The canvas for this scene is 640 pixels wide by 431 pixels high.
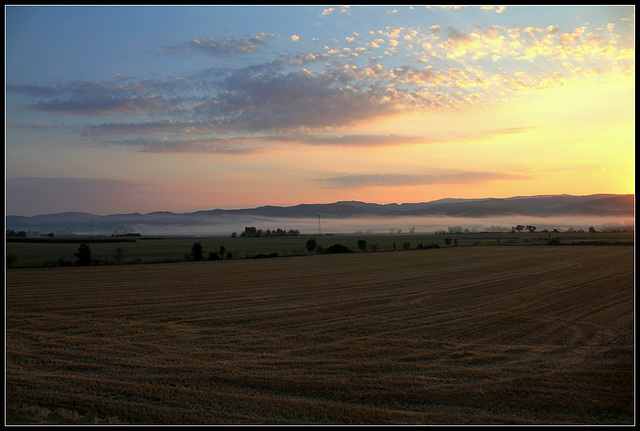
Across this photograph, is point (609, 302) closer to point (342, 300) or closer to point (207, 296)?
point (342, 300)

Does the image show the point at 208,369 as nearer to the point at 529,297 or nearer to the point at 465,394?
the point at 465,394

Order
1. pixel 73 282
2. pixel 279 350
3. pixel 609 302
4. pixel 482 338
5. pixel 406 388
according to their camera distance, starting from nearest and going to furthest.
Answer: pixel 406 388 → pixel 279 350 → pixel 482 338 → pixel 609 302 → pixel 73 282

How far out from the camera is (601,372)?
990 cm

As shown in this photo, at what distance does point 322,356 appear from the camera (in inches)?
440

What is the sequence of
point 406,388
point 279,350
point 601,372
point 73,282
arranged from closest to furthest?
point 406,388
point 601,372
point 279,350
point 73,282

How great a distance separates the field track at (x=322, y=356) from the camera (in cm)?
794

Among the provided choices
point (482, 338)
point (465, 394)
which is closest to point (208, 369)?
point (465, 394)

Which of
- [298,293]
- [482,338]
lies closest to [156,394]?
[482,338]

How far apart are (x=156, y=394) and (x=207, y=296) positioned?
1311cm

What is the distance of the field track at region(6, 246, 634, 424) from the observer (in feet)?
26.0

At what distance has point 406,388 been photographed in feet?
29.4

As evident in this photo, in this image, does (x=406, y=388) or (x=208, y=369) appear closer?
(x=406, y=388)

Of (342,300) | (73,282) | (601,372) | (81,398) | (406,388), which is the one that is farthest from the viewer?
(73,282)

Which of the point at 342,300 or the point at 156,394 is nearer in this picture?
the point at 156,394
